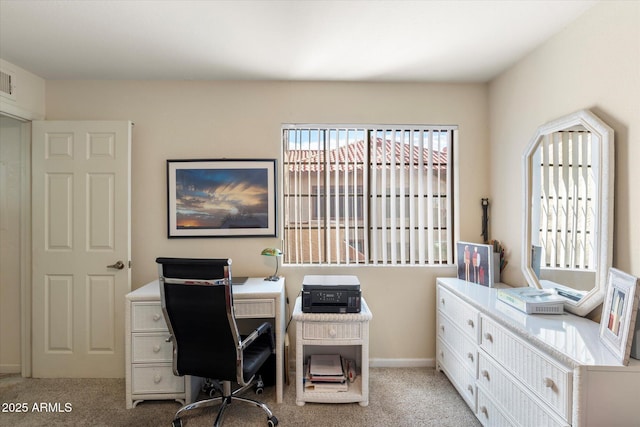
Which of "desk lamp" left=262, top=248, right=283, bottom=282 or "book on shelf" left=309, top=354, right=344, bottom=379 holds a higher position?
"desk lamp" left=262, top=248, right=283, bottom=282

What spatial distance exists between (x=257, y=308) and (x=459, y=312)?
60.1 inches

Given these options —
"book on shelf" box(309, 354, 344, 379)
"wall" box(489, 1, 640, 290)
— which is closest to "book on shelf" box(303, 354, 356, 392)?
"book on shelf" box(309, 354, 344, 379)

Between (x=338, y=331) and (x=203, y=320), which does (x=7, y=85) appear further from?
(x=338, y=331)

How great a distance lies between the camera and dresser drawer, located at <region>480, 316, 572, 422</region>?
1.36 m

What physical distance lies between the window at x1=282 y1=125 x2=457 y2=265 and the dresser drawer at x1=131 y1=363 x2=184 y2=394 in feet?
4.20

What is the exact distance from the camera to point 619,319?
1388 mm

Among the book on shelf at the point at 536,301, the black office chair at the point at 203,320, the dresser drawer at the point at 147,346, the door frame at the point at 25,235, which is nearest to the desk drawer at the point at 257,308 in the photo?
the black office chair at the point at 203,320

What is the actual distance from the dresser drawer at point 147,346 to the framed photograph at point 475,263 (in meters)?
2.48

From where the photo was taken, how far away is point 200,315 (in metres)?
1.93

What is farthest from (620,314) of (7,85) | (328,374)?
(7,85)

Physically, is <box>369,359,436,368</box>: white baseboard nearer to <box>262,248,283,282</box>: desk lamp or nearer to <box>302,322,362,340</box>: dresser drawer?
<box>302,322,362,340</box>: dresser drawer

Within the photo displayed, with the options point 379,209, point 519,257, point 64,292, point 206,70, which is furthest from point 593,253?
point 64,292

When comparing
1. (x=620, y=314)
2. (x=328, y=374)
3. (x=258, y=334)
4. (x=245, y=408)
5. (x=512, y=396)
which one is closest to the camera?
(x=620, y=314)

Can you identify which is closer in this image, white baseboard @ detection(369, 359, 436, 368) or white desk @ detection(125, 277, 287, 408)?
white desk @ detection(125, 277, 287, 408)
